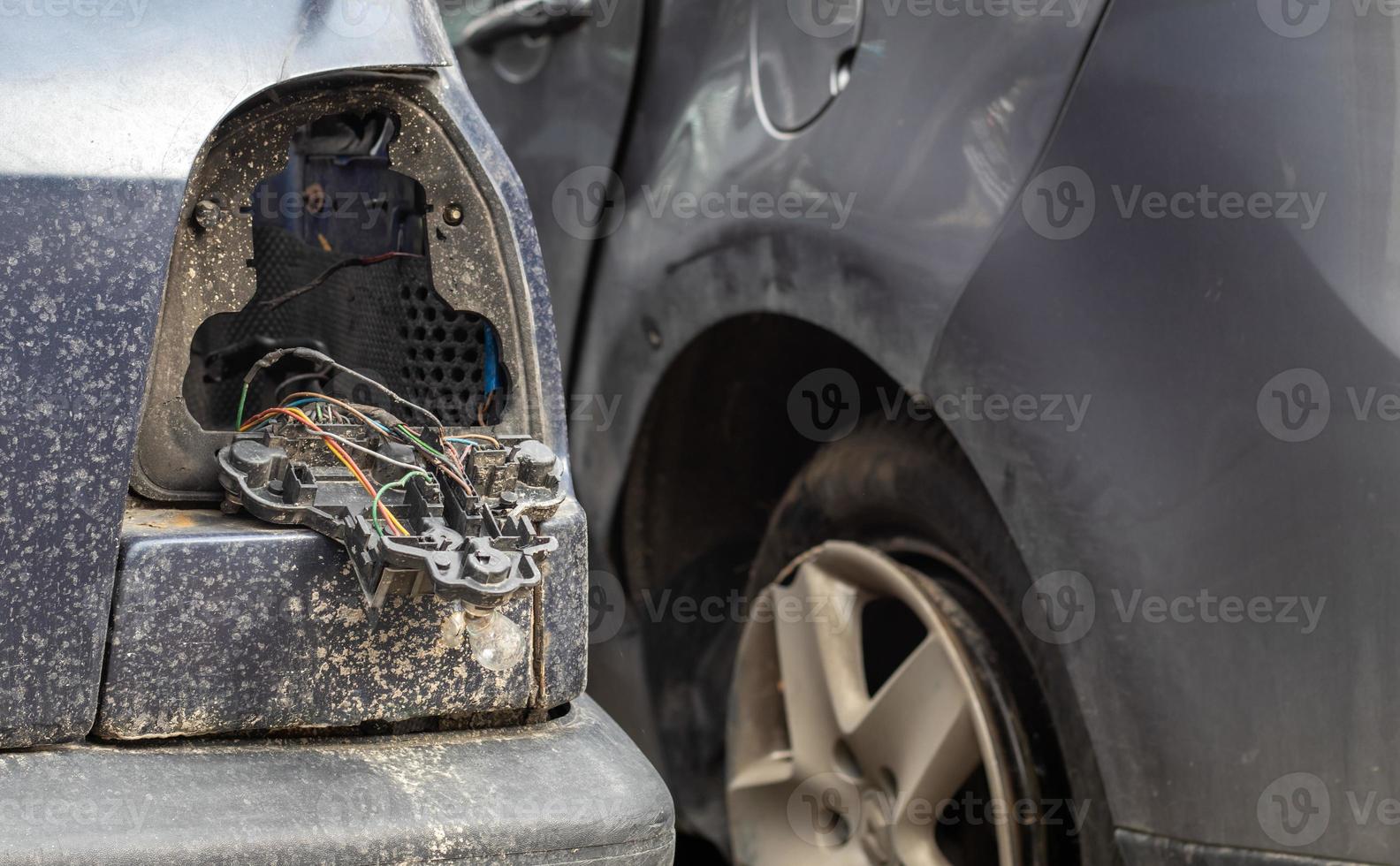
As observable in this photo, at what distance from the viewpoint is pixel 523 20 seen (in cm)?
296

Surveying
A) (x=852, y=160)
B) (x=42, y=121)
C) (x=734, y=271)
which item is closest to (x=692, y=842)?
(x=734, y=271)

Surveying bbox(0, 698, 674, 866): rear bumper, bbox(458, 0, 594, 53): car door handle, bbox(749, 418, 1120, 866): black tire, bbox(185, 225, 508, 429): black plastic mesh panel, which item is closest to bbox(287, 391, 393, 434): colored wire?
bbox(185, 225, 508, 429): black plastic mesh panel

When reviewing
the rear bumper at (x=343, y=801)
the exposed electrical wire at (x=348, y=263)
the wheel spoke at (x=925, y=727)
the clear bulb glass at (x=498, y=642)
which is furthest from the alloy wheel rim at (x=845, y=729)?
the exposed electrical wire at (x=348, y=263)

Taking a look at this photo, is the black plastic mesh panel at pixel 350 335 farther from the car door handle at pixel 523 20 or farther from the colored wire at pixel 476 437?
the car door handle at pixel 523 20

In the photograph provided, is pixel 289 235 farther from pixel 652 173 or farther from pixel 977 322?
pixel 977 322

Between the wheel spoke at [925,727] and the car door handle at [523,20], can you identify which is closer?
the wheel spoke at [925,727]

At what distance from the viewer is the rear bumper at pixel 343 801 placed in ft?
4.13

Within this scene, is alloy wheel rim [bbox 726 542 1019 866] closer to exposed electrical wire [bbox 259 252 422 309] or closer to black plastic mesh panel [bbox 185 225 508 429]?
black plastic mesh panel [bbox 185 225 508 429]

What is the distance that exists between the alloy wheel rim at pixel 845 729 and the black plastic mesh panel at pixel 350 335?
69 cm

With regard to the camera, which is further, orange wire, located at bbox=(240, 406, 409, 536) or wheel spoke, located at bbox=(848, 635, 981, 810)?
wheel spoke, located at bbox=(848, 635, 981, 810)

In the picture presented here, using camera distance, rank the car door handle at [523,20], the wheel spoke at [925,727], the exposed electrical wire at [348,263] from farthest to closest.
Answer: the car door handle at [523,20], the wheel spoke at [925,727], the exposed electrical wire at [348,263]

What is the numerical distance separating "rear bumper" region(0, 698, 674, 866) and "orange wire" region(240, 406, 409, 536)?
0.79ft

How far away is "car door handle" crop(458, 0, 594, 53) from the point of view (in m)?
2.84

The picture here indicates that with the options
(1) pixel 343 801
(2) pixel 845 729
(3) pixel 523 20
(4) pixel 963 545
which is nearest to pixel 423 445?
(1) pixel 343 801
